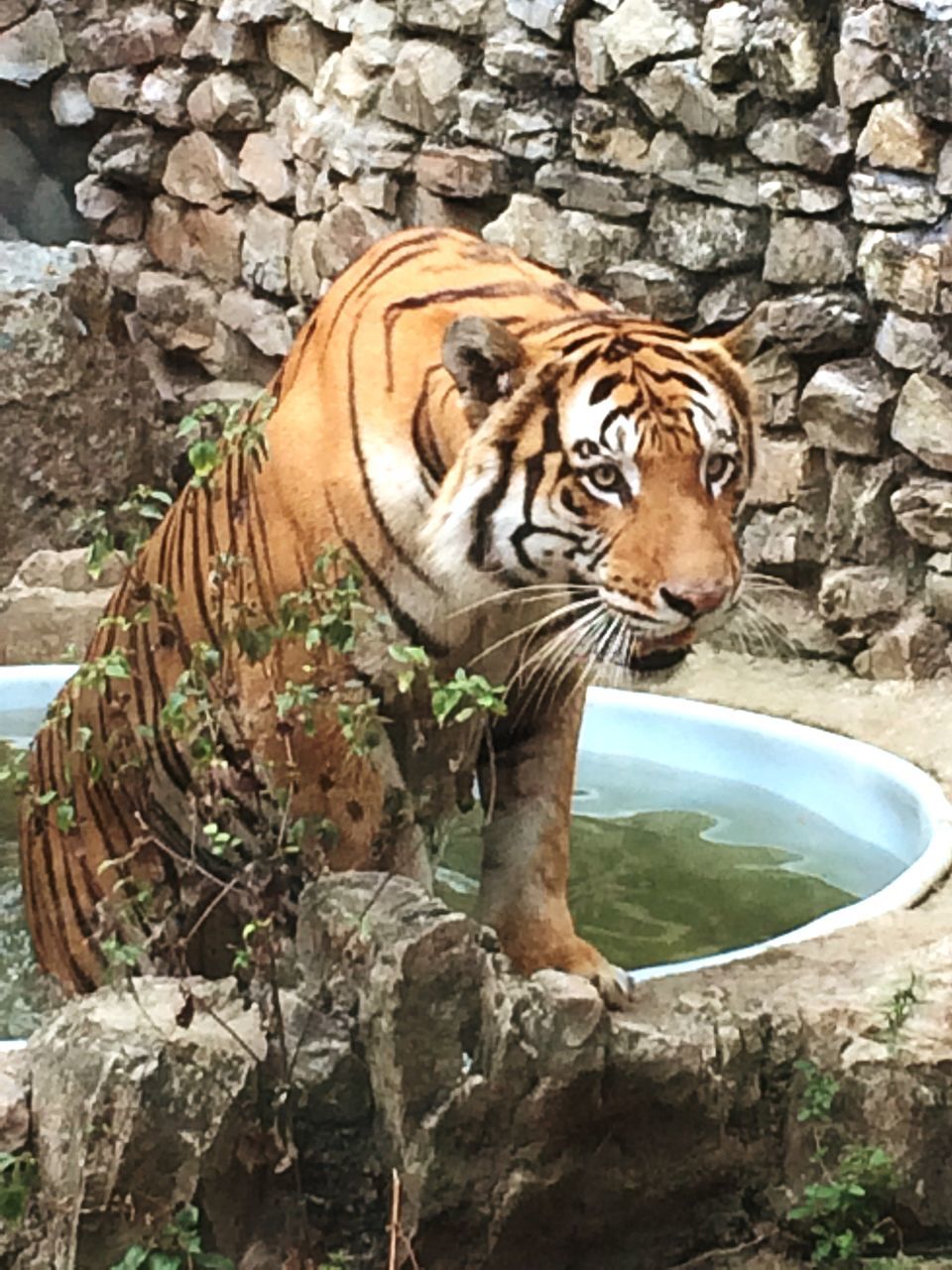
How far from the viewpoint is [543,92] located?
15.1 feet

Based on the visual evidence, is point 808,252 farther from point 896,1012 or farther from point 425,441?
point 896,1012

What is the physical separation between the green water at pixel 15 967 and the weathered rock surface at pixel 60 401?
1.58 m

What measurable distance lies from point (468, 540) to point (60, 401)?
3263 mm

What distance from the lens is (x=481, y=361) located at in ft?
7.71

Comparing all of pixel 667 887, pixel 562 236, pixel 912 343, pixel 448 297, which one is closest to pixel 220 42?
pixel 562 236

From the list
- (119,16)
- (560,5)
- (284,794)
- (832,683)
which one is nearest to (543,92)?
(560,5)

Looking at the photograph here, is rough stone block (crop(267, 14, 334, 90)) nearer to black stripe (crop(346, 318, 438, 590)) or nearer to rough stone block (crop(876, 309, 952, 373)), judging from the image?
rough stone block (crop(876, 309, 952, 373))

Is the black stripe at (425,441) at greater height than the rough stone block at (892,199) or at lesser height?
lesser

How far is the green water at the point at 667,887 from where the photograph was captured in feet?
10.8

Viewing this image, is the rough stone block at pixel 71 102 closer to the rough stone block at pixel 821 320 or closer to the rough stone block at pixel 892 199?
the rough stone block at pixel 821 320

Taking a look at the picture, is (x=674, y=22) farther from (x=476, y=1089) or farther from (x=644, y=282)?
(x=476, y=1089)

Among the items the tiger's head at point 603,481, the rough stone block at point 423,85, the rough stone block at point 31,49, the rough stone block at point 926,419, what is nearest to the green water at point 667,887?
the rough stone block at point 926,419

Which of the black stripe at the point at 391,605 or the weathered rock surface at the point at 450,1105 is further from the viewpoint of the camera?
the black stripe at the point at 391,605

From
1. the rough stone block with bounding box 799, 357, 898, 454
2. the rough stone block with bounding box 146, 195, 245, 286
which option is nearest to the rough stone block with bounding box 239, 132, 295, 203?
the rough stone block with bounding box 146, 195, 245, 286
